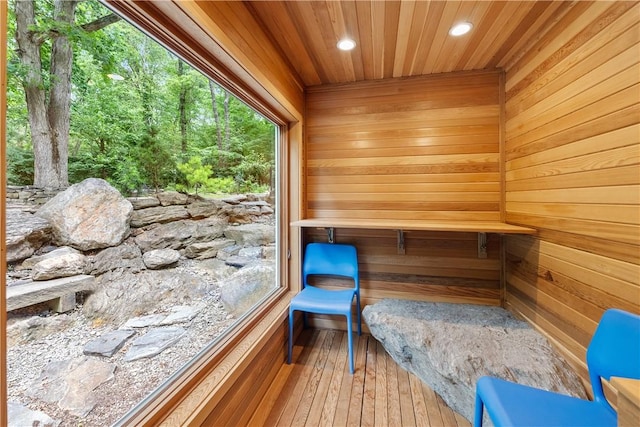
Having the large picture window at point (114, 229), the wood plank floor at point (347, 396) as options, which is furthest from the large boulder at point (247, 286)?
the wood plank floor at point (347, 396)

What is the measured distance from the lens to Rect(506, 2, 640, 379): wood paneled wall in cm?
103

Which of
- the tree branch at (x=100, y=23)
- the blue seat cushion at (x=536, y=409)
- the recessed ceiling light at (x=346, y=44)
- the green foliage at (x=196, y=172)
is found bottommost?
the blue seat cushion at (x=536, y=409)

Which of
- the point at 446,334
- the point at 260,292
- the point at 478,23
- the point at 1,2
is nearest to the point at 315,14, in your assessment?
the point at 478,23

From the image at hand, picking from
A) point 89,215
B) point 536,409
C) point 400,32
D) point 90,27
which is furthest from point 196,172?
point 536,409

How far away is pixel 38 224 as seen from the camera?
722 mm

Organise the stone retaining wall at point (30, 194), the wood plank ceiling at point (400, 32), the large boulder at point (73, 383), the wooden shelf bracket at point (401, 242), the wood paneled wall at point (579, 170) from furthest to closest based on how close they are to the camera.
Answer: the wooden shelf bracket at point (401, 242), the wood plank ceiling at point (400, 32), the wood paneled wall at point (579, 170), the large boulder at point (73, 383), the stone retaining wall at point (30, 194)

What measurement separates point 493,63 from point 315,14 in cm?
151

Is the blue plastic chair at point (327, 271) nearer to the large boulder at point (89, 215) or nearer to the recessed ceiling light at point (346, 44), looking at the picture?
the large boulder at point (89, 215)

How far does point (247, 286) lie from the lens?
1.85m

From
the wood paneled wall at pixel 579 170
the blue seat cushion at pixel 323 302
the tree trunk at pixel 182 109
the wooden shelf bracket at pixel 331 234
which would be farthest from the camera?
the wooden shelf bracket at pixel 331 234

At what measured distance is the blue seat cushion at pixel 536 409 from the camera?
3.02 ft

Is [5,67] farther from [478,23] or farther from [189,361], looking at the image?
[478,23]

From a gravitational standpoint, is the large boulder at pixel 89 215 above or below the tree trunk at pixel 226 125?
below

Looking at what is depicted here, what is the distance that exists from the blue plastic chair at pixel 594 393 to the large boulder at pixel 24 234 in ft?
5.43
